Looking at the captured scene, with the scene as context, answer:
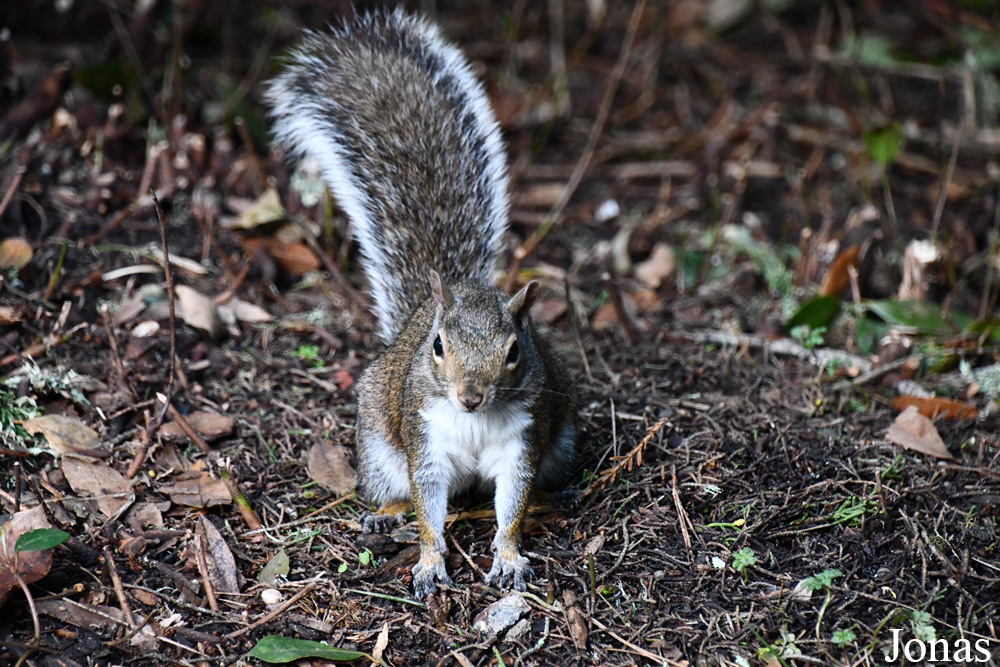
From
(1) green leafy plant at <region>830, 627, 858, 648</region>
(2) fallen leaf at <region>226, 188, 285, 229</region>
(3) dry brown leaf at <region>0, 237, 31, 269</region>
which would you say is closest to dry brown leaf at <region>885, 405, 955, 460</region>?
(1) green leafy plant at <region>830, 627, 858, 648</region>

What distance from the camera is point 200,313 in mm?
3756

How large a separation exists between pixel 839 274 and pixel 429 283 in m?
1.99

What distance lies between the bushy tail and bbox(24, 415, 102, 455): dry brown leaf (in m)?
1.09

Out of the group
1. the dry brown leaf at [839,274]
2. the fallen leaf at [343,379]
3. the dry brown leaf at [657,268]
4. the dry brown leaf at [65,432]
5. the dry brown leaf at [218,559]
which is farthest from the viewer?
the dry brown leaf at [657,268]

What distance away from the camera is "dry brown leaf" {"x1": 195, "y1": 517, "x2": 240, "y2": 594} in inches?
110

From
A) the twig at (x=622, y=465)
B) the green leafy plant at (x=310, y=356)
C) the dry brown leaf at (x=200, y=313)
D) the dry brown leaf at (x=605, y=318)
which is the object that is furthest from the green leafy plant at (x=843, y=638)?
the dry brown leaf at (x=200, y=313)

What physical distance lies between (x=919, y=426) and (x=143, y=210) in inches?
136

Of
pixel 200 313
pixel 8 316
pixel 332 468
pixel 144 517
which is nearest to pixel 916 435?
pixel 332 468

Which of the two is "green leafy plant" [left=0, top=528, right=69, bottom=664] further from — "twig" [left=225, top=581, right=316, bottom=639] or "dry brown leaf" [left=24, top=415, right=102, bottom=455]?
"dry brown leaf" [left=24, top=415, right=102, bottom=455]

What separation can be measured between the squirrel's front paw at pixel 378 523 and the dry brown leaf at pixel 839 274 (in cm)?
229

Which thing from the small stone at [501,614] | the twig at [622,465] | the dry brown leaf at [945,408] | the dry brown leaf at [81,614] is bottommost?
the dry brown leaf at [945,408]

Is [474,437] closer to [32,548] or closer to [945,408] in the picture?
[32,548]

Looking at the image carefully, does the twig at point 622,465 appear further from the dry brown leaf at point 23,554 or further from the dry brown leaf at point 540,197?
the dry brown leaf at point 540,197

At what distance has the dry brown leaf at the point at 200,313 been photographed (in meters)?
3.74
